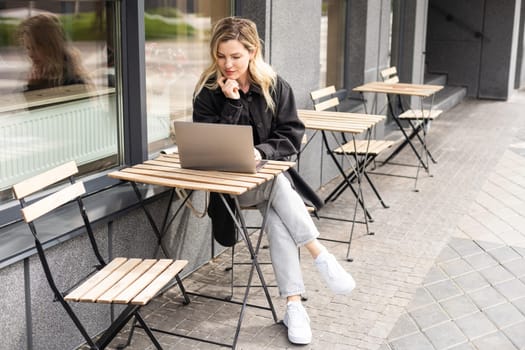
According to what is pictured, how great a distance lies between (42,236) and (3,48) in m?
0.91

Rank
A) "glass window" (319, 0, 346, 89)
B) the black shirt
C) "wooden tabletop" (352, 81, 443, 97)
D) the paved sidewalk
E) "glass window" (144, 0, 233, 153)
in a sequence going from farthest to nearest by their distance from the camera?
"glass window" (319, 0, 346, 89), "wooden tabletop" (352, 81, 443, 97), "glass window" (144, 0, 233, 153), the black shirt, the paved sidewalk

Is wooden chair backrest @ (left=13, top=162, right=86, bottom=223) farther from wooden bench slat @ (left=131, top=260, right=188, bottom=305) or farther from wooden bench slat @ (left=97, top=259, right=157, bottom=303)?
wooden bench slat @ (left=131, top=260, right=188, bottom=305)

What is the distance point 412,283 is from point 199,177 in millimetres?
1790

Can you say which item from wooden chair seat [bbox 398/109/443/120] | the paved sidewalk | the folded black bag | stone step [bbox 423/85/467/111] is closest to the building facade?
the folded black bag

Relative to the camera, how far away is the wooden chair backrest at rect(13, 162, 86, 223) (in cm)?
316

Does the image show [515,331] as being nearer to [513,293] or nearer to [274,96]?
[513,293]

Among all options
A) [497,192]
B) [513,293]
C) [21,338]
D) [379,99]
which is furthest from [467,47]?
[21,338]

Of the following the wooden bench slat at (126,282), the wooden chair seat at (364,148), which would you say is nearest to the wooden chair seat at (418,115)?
the wooden chair seat at (364,148)

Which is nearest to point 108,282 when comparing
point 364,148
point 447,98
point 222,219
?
point 222,219

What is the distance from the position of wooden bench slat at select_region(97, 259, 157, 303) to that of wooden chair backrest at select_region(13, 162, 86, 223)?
1.44ft

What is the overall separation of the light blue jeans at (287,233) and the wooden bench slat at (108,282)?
859mm

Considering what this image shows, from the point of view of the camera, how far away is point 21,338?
11.5 ft

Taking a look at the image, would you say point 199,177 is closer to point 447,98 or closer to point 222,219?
point 222,219

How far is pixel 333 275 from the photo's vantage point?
4.14 m
